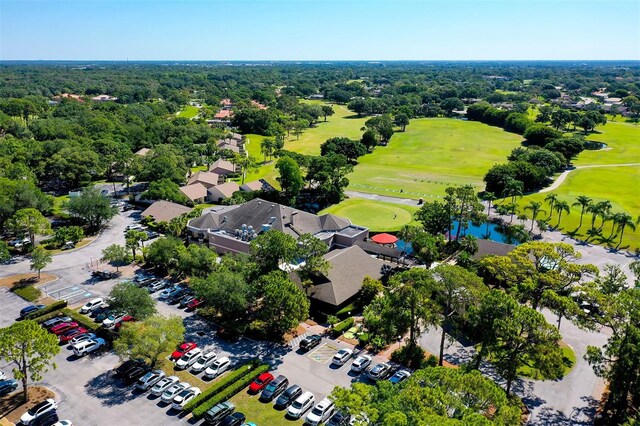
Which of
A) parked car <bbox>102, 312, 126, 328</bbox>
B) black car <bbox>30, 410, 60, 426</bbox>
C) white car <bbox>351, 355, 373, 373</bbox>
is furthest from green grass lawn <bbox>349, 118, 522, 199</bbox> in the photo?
black car <bbox>30, 410, 60, 426</bbox>

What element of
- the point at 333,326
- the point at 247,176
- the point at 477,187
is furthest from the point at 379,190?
the point at 333,326

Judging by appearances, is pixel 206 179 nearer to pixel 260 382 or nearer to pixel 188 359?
pixel 188 359

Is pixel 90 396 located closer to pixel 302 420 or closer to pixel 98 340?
pixel 98 340

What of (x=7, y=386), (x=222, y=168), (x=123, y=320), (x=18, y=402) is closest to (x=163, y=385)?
(x=18, y=402)

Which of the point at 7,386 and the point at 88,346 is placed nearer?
the point at 7,386

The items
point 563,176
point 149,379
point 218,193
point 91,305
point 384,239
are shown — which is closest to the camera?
point 149,379

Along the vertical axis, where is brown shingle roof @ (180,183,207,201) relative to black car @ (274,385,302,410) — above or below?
above

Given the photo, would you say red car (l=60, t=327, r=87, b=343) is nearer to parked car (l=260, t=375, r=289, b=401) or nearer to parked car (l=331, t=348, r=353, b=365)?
parked car (l=260, t=375, r=289, b=401)
